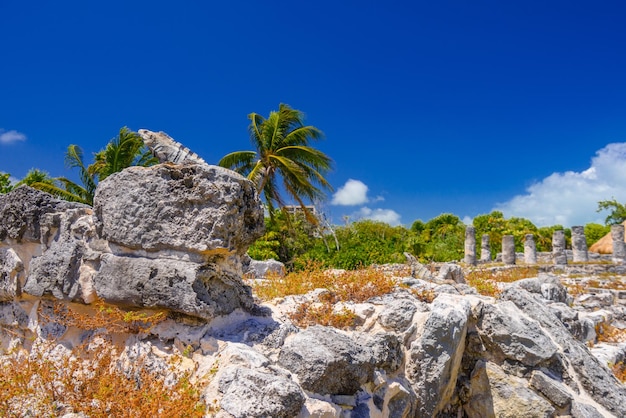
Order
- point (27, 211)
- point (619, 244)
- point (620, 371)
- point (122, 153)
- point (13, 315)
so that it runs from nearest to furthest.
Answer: point (27, 211)
point (13, 315)
point (620, 371)
point (122, 153)
point (619, 244)

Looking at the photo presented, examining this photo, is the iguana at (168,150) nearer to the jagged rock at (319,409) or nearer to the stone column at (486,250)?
the jagged rock at (319,409)

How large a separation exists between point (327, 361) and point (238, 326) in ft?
2.67

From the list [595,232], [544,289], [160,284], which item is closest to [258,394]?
[160,284]

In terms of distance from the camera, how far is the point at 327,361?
9.52ft

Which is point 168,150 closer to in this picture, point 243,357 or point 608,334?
point 243,357

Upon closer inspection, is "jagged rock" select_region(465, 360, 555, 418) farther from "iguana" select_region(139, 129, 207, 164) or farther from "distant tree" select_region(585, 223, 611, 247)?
"distant tree" select_region(585, 223, 611, 247)

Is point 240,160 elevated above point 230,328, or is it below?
above

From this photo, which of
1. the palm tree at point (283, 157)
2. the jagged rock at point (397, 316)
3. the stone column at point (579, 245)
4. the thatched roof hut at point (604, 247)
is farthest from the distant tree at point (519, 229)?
the jagged rock at point (397, 316)

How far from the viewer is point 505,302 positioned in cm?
459

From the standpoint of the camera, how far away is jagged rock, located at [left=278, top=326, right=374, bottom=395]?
2.88 metres

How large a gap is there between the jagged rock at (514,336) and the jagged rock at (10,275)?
13.9 feet

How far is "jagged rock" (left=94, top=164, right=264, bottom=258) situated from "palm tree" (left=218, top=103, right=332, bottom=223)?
12465 millimetres

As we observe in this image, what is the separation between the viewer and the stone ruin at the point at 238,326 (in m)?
2.93

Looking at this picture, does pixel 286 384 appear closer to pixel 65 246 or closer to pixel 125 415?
pixel 125 415
